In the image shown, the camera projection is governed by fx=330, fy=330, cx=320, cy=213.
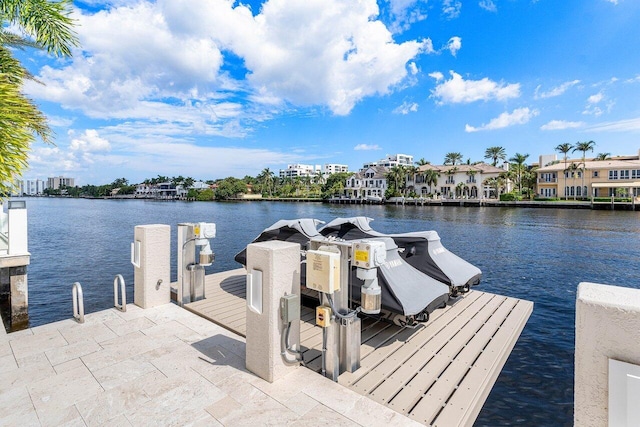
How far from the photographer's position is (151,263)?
18.5 ft

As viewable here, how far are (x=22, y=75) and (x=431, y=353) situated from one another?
816cm

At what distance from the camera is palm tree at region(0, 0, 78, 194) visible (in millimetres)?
3086

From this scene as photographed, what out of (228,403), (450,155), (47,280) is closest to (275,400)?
(228,403)

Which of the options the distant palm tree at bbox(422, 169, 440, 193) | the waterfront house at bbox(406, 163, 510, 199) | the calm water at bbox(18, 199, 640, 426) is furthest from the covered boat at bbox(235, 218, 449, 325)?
the distant palm tree at bbox(422, 169, 440, 193)

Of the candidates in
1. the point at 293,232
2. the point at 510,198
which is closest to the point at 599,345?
the point at 293,232

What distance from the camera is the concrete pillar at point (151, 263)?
5574mm

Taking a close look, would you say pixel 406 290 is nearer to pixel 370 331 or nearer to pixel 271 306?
pixel 370 331

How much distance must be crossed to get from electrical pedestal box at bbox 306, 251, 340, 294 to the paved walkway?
103 cm

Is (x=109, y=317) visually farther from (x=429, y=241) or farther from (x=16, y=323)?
(x=429, y=241)

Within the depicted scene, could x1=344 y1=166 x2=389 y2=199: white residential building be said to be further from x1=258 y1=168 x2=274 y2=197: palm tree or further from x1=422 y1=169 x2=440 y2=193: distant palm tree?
x1=258 y1=168 x2=274 y2=197: palm tree

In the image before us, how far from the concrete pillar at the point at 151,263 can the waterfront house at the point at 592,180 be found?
59.2 meters

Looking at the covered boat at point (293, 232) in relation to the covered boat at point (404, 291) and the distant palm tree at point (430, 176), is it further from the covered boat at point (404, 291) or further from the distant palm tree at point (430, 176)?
the distant palm tree at point (430, 176)

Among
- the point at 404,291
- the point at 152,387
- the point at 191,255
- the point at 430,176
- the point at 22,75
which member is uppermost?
the point at 430,176

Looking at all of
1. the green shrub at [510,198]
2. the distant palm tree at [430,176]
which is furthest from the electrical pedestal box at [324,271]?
the distant palm tree at [430,176]
